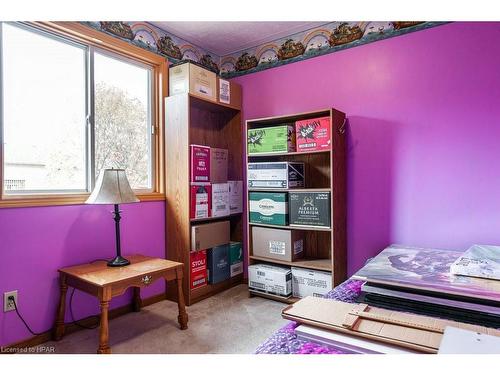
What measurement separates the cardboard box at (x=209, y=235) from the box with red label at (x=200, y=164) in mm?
427

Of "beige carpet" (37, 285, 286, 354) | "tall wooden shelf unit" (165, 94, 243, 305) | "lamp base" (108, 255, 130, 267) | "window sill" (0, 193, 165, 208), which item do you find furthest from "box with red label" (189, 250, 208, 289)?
"window sill" (0, 193, 165, 208)

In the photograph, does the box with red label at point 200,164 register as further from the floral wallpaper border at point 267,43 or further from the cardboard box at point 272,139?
the floral wallpaper border at point 267,43

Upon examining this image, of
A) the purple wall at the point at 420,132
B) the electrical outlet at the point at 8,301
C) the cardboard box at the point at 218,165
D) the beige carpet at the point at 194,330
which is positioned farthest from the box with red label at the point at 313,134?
the electrical outlet at the point at 8,301

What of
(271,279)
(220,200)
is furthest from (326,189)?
(220,200)

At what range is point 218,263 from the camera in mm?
2949

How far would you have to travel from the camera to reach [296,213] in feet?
8.53

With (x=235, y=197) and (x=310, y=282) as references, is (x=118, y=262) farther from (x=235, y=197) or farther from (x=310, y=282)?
(x=310, y=282)

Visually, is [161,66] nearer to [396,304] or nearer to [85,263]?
[85,263]

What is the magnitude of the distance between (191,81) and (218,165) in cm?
81
